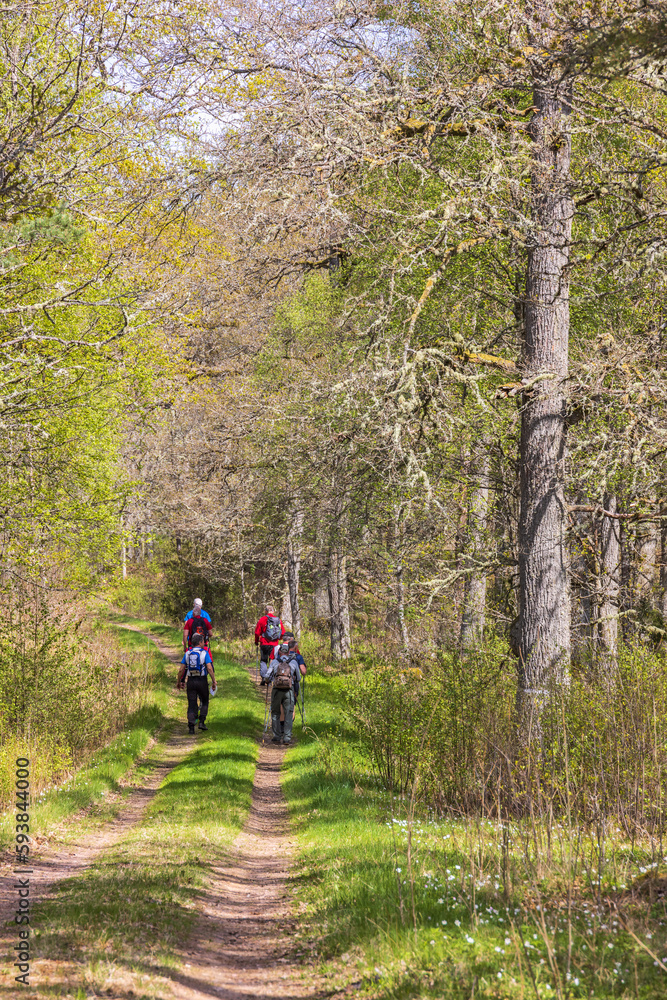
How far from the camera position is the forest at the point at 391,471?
566cm

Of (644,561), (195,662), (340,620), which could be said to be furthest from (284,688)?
(644,561)

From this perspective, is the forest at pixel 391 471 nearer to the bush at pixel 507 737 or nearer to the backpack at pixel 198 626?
the bush at pixel 507 737

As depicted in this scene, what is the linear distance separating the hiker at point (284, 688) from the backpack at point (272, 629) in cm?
161

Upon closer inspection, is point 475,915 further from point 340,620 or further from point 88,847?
point 340,620

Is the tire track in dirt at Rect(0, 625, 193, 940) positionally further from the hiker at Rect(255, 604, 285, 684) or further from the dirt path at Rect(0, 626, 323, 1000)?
the hiker at Rect(255, 604, 285, 684)

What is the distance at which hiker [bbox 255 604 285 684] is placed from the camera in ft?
54.9

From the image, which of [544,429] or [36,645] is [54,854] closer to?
[36,645]

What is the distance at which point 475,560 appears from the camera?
11219mm

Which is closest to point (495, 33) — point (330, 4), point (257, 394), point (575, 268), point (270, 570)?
point (330, 4)

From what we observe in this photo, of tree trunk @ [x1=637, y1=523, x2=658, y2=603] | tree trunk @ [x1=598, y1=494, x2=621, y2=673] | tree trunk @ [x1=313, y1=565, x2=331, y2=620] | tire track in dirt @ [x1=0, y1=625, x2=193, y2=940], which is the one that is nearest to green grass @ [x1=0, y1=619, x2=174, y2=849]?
tire track in dirt @ [x1=0, y1=625, x2=193, y2=940]

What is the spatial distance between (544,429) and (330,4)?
5468mm

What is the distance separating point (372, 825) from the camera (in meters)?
8.34

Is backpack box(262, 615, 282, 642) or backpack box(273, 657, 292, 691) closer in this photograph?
backpack box(273, 657, 292, 691)

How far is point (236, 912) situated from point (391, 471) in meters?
4.54
